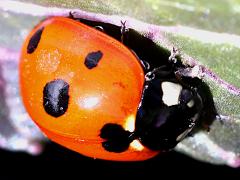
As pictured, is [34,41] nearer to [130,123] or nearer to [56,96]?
[56,96]

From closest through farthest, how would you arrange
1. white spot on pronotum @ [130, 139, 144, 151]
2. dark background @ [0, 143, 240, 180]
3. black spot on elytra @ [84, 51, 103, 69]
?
1. black spot on elytra @ [84, 51, 103, 69]
2. white spot on pronotum @ [130, 139, 144, 151]
3. dark background @ [0, 143, 240, 180]

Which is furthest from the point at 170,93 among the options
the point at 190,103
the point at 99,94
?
the point at 99,94

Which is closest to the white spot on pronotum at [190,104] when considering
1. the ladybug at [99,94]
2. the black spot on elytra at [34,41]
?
the ladybug at [99,94]

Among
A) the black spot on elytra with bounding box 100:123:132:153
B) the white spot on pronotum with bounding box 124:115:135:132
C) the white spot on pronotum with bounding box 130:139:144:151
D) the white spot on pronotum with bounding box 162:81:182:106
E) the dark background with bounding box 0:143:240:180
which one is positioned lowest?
the dark background with bounding box 0:143:240:180

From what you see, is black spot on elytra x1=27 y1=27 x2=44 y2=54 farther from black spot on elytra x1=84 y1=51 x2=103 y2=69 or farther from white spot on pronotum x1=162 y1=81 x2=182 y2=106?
white spot on pronotum x1=162 y1=81 x2=182 y2=106

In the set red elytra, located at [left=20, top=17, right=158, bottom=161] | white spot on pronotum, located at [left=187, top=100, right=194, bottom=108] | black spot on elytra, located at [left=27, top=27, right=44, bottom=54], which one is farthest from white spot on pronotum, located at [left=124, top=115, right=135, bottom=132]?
black spot on elytra, located at [left=27, top=27, right=44, bottom=54]

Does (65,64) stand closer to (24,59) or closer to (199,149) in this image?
(24,59)

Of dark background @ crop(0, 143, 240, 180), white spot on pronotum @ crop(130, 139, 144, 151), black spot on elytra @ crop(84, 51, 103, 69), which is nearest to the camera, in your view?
black spot on elytra @ crop(84, 51, 103, 69)
